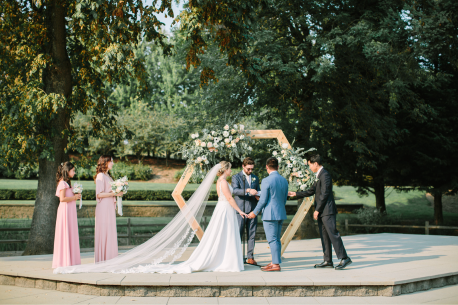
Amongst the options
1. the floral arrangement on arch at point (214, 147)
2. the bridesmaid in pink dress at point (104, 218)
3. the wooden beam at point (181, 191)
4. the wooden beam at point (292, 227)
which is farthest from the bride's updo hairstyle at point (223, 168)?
the wooden beam at point (292, 227)

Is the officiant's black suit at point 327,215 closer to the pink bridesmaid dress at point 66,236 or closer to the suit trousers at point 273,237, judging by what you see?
the suit trousers at point 273,237

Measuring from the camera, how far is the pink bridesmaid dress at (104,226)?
276 inches

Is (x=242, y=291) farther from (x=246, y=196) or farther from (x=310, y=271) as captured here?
(x=246, y=196)

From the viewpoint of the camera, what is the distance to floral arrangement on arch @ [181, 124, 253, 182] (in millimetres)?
8227

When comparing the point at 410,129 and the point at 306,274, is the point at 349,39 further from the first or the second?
the point at 306,274

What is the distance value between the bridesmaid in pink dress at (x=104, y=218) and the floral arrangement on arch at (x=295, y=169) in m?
3.64

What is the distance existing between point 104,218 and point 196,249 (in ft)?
5.88

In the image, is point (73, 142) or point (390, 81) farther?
point (390, 81)

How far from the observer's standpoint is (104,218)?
7.06 m

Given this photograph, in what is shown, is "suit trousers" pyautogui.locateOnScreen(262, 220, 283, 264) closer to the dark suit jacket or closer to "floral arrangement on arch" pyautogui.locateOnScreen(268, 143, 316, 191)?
the dark suit jacket

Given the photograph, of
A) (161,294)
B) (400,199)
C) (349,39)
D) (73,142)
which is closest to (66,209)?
(161,294)

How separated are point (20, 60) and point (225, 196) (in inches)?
263

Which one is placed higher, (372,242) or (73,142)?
(73,142)

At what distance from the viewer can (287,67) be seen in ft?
40.3
